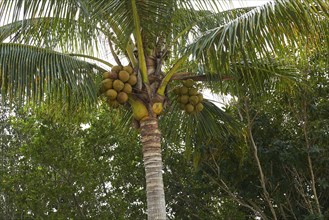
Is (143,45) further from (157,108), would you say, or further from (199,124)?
(199,124)

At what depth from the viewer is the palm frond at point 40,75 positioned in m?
6.14

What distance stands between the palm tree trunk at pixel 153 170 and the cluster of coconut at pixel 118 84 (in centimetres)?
40

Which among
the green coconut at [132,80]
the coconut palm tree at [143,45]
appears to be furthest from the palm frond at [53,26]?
the green coconut at [132,80]

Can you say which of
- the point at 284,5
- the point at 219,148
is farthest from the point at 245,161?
the point at 284,5

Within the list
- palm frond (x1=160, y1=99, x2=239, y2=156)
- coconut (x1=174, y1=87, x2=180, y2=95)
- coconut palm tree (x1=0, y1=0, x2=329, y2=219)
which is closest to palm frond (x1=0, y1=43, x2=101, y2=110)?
coconut palm tree (x1=0, y1=0, x2=329, y2=219)

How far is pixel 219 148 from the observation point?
10.1 m

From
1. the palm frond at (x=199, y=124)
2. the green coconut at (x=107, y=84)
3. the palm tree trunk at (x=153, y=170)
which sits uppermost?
the palm frond at (x=199, y=124)

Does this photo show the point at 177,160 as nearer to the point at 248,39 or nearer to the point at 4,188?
the point at 4,188

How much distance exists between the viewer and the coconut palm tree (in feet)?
18.8

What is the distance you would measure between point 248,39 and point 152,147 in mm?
1523

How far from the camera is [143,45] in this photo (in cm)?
651

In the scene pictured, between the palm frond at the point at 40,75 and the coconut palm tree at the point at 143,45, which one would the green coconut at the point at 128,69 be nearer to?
the coconut palm tree at the point at 143,45

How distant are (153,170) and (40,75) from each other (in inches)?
61.7

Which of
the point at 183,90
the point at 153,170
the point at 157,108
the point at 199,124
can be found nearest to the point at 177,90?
the point at 183,90
